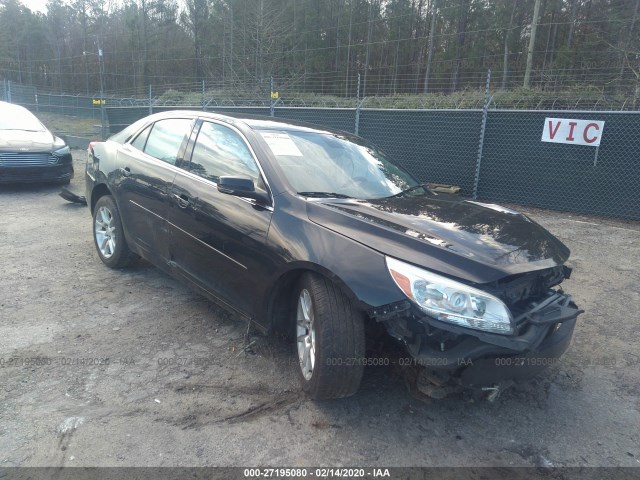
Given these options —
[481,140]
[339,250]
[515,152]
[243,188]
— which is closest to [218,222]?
[243,188]

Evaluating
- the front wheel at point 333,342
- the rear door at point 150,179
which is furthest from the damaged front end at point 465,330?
the rear door at point 150,179

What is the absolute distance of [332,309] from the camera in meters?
2.61

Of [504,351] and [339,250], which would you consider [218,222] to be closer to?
[339,250]

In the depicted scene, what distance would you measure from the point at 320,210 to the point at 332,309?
0.65m

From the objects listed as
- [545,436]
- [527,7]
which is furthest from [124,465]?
[527,7]

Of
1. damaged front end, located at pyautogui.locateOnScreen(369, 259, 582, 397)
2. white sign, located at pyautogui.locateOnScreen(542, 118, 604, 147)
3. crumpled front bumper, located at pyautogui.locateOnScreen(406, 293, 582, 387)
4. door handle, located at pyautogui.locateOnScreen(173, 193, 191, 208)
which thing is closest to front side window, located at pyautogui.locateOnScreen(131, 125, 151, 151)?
door handle, located at pyautogui.locateOnScreen(173, 193, 191, 208)

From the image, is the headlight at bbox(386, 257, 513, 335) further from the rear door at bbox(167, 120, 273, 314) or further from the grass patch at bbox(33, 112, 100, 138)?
the grass patch at bbox(33, 112, 100, 138)

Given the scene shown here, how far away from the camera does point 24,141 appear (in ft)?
27.8

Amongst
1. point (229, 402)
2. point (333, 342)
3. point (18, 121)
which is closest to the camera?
point (333, 342)

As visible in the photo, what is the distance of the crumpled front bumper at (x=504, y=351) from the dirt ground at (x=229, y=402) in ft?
1.50

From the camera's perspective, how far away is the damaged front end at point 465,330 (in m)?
2.32

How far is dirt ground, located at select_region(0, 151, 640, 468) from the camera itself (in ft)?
8.13

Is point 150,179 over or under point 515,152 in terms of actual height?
under

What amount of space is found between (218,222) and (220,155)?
0.63 m
